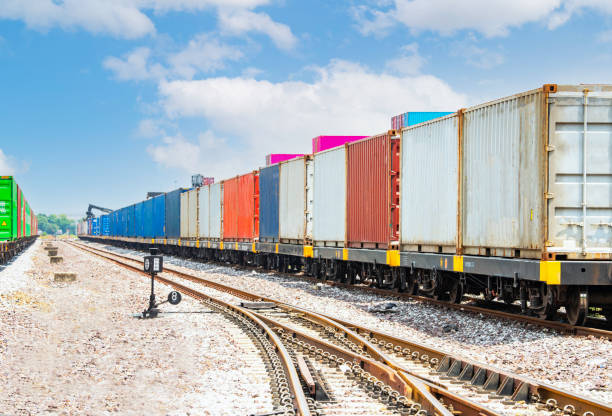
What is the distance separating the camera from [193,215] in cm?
3716

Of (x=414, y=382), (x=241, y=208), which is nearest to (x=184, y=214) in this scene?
(x=241, y=208)

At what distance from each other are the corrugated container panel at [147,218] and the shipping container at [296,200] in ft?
89.6

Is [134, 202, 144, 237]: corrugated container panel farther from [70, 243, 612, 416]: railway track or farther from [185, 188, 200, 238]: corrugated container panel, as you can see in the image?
[70, 243, 612, 416]: railway track

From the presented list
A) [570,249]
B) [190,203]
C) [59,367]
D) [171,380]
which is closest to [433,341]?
[570,249]

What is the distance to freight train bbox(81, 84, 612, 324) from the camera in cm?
1009

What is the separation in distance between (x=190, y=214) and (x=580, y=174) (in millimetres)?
29984

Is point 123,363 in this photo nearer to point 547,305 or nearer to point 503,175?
point 547,305

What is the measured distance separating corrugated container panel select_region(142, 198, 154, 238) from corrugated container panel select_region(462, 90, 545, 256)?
128ft

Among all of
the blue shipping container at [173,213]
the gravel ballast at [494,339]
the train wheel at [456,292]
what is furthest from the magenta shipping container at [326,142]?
the blue shipping container at [173,213]

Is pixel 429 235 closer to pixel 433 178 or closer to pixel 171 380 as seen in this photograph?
pixel 433 178

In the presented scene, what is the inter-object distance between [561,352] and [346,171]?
33.3 ft

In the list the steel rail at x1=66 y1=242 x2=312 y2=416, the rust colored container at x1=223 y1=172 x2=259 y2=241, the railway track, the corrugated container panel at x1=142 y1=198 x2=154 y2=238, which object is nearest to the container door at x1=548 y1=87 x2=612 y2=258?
the railway track

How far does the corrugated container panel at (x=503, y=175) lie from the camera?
33.8ft

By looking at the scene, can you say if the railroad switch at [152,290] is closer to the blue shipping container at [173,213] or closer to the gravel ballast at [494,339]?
the gravel ballast at [494,339]
